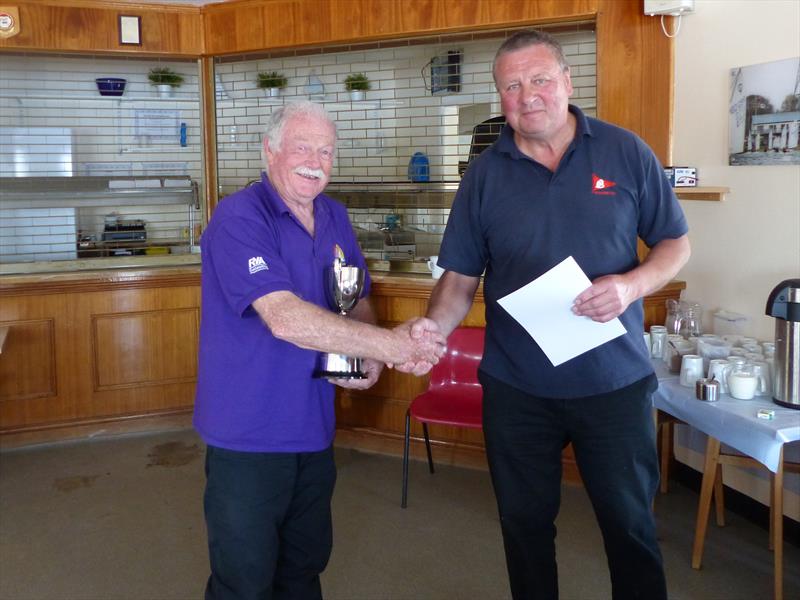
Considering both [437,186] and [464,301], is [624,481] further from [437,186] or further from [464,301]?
[437,186]

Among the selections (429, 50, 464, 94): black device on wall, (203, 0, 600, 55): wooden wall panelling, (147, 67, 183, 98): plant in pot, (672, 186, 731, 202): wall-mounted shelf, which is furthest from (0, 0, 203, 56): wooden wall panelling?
(672, 186, 731, 202): wall-mounted shelf

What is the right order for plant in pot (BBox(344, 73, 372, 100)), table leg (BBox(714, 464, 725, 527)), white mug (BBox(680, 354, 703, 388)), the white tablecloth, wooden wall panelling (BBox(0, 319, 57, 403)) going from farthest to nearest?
plant in pot (BBox(344, 73, 372, 100)) < wooden wall panelling (BBox(0, 319, 57, 403)) < table leg (BBox(714, 464, 725, 527)) < white mug (BBox(680, 354, 703, 388)) < the white tablecloth

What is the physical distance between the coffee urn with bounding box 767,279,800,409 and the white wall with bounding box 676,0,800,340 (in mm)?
638

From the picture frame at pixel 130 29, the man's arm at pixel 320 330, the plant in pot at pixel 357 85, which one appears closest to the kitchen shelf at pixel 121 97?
the picture frame at pixel 130 29

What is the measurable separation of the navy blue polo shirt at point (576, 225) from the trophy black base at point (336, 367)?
0.40 metres

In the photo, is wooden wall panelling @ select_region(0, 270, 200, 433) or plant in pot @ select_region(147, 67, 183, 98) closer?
wooden wall panelling @ select_region(0, 270, 200, 433)

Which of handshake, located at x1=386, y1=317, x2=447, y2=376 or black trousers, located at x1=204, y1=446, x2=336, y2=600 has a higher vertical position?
handshake, located at x1=386, y1=317, x2=447, y2=376

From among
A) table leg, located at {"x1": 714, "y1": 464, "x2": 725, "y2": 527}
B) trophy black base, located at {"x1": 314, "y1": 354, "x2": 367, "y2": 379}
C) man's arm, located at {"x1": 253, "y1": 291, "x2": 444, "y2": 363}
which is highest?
man's arm, located at {"x1": 253, "y1": 291, "x2": 444, "y2": 363}

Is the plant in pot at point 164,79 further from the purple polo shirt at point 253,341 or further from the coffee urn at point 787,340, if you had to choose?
the coffee urn at point 787,340

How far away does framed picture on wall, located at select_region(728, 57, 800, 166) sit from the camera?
316 cm

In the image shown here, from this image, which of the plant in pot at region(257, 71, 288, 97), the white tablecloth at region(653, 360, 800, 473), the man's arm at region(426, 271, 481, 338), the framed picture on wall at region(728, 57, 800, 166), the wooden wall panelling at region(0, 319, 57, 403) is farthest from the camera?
the plant in pot at region(257, 71, 288, 97)

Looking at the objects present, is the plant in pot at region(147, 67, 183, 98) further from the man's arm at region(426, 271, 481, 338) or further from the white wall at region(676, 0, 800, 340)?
the man's arm at region(426, 271, 481, 338)

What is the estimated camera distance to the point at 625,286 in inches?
74.9

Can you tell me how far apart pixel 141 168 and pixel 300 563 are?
4.25 meters
